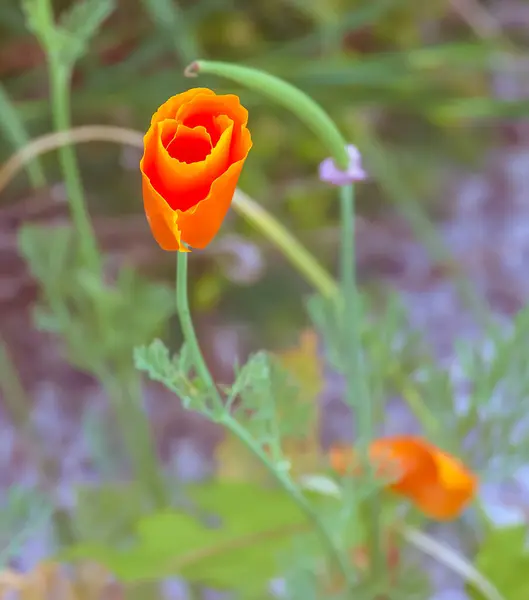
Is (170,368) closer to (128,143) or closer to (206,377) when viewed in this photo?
(206,377)

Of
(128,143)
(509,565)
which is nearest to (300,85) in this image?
(128,143)

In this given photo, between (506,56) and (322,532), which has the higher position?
(506,56)

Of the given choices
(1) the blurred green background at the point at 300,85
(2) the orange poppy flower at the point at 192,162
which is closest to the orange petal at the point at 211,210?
(2) the orange poppy flower at the point at 192,162

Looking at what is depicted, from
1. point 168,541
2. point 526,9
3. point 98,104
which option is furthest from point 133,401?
point 526,9

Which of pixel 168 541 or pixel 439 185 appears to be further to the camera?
pixel 439 185

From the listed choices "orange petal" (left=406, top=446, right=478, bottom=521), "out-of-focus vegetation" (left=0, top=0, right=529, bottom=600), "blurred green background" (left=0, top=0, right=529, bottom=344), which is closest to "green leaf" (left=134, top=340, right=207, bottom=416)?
"out-of-focus vegetation" (left=0, top=0, right=529, bottom=600)

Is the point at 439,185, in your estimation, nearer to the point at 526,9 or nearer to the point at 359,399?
the point at 526,9

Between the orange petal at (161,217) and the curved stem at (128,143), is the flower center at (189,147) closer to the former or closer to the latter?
the orange petal at (161,217)
